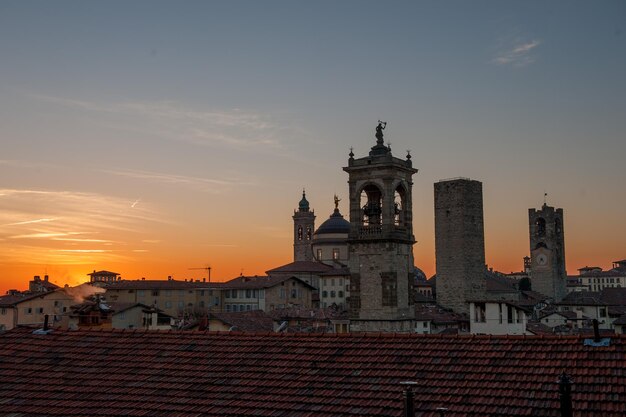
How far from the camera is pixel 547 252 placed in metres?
117

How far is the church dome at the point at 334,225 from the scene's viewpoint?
10788 centimetres

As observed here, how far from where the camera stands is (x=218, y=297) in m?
93.2

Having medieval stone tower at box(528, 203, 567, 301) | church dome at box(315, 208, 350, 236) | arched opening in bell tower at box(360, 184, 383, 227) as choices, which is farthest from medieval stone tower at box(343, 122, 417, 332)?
medieval stone tower at box(528, 203, 567, 301)

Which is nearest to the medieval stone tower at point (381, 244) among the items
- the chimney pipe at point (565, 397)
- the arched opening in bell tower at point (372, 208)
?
the arched opening in bell tower at point (372, 208)

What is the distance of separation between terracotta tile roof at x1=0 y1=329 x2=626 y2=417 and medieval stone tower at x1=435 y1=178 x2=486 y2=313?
74562mm

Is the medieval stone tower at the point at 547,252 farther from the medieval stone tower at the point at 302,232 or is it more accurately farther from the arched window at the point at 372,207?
the arched window at the point at 372,207

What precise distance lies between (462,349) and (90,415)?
23.7ft

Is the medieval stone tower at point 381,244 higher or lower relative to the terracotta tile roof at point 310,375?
higher

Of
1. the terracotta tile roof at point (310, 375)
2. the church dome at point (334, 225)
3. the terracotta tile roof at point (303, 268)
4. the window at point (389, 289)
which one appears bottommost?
the terracotta tile roof at point (310, 375)

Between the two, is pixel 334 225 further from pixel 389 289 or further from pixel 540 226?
pixel 389 289

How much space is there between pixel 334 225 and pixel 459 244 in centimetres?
2368

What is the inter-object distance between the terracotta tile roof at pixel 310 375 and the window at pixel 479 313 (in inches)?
1156

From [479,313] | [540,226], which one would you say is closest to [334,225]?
[540,226]

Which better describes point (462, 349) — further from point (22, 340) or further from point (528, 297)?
point (528, 297)
